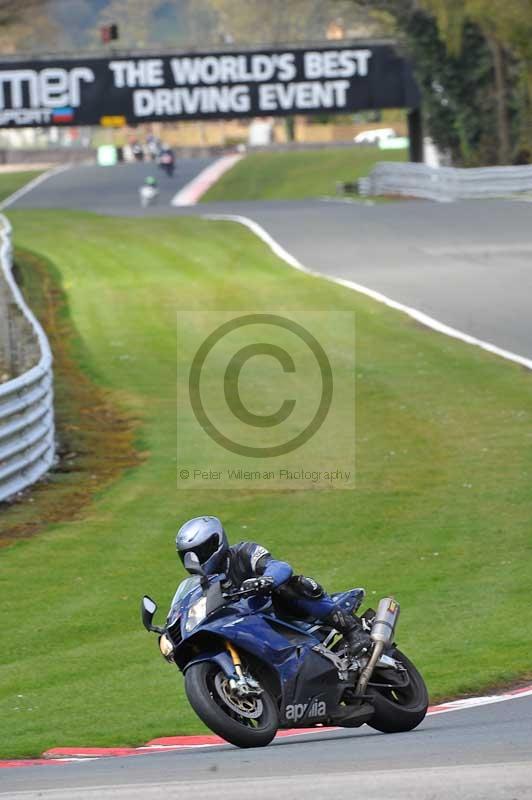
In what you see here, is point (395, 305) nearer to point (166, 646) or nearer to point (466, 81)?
point (166, 646)

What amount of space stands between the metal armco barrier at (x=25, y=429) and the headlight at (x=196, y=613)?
761cm

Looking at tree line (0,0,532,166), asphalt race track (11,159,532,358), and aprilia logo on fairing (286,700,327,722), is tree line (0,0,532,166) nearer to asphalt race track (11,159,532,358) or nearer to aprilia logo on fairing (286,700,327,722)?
asphalt race track (11,159,532,358)

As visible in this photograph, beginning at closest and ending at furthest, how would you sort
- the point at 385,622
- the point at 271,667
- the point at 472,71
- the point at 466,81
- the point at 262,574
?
1. the point at 271,667
2. the point at 262,574
3. the point at 385,622
4. the point at 472,71
5. the point at 466,81

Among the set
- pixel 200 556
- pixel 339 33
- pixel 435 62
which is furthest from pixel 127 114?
pixel 339 33

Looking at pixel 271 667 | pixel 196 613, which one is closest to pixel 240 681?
pixel 271 667

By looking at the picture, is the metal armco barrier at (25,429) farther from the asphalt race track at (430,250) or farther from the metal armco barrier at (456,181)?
the metal armco barrier at (456,181)

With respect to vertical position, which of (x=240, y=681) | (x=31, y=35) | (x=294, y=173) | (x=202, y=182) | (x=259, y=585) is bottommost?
(x=202, y=182)

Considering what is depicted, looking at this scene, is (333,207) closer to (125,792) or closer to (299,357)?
(299,357)

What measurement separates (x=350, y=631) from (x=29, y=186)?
6715 centimetres

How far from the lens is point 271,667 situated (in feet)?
24.6

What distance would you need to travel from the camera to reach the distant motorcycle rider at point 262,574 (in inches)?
299

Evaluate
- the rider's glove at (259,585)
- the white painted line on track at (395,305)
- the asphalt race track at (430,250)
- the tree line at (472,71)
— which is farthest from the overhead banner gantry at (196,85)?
the rider's glove at (259,585)

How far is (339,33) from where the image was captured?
164 metres

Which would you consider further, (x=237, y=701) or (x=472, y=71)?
(x=472, y=71)
